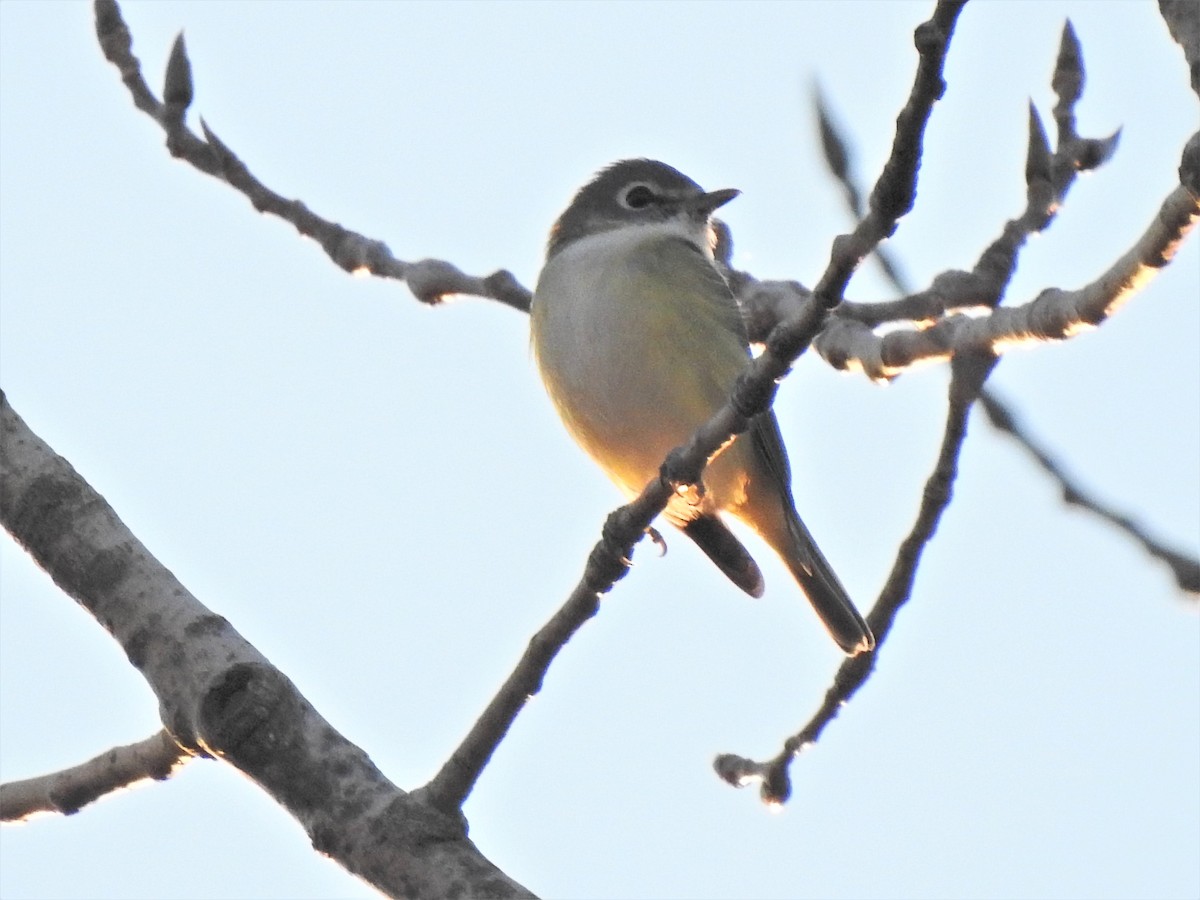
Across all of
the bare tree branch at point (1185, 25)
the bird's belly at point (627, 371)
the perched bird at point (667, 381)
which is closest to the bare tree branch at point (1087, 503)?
the bare tree branch at point (1185, 25)

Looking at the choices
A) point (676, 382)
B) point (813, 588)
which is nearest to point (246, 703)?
point (676, 382)

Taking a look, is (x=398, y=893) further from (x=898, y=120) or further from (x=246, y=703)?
(x=898, y=120)

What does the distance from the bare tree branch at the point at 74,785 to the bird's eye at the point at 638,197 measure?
4869mm

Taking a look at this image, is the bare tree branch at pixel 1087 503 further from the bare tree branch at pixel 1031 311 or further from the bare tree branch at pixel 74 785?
the bare tree branch at pixel 74 785

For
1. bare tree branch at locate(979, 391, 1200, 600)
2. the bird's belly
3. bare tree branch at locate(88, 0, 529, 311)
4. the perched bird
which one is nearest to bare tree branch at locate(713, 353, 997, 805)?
bare tree branch at locate(979, 391, 1200, 600)

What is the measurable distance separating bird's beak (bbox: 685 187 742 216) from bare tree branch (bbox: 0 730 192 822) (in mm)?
4693

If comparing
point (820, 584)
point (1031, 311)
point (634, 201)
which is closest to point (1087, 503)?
point (1031, 311)

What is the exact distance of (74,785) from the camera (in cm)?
413

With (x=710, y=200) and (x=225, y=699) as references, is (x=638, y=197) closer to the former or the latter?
(x=710, y=200)

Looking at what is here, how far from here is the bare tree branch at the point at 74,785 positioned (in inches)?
161

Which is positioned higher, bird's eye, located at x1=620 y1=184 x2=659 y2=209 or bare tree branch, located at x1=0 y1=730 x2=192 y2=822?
bird's eye, located at x1=620 y1=184 x2=659 y2=209

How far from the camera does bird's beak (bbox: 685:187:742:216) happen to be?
26.1 ft

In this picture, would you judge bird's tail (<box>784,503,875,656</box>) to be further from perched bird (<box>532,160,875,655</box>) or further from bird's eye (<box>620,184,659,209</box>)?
bird's eye (<box>620,184,659,209</box>)

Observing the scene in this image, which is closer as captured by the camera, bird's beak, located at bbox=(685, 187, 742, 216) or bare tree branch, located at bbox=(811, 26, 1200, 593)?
bare tree branch, located at bbox=(811, 26, 1200, 593)
